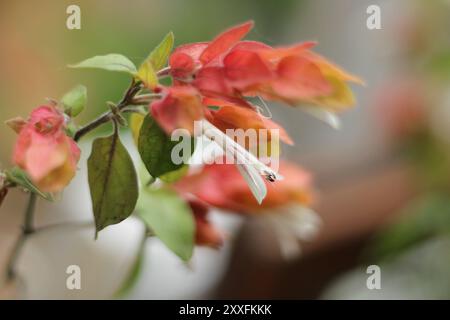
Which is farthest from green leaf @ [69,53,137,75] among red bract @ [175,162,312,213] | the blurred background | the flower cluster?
the blurred background

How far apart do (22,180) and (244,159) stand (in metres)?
0.09

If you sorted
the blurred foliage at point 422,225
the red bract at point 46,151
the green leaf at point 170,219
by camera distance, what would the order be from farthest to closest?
the blurred foliage at point 422,225, the green leaf at point 170,219, the red bract at point 46,151

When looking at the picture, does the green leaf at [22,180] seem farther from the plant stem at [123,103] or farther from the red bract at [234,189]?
the red bract at [234,189]

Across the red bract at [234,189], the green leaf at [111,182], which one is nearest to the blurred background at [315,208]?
the red bract at [234,189]

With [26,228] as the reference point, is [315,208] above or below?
above

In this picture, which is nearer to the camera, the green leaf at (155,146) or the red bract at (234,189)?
the green leaf at (155,146)

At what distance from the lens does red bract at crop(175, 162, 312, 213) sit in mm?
417

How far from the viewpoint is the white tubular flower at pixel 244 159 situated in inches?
10.9

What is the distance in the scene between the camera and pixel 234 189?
426 mm

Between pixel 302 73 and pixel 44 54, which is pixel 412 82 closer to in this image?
pixel 44 54

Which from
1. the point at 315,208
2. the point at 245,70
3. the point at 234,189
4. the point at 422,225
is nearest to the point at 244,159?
the point at 245,70

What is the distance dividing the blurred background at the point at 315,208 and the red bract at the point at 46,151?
1.39ft

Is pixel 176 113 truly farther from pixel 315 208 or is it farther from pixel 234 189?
pixel 315 208
